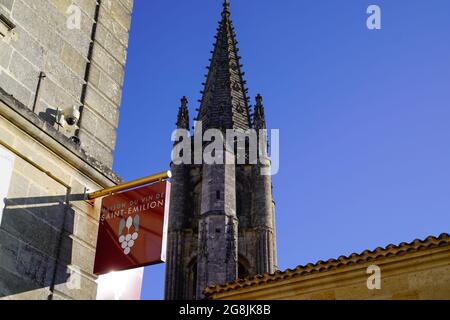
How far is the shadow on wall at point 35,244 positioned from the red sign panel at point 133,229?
29cm

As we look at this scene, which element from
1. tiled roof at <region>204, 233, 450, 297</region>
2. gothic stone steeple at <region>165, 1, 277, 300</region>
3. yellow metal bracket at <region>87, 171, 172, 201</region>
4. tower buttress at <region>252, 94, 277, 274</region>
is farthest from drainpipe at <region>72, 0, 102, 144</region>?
tower buttress at <region>252, 94, 277, 274</region>

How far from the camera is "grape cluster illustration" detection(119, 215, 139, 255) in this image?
4672 mm

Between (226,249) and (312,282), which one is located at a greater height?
(226,249)

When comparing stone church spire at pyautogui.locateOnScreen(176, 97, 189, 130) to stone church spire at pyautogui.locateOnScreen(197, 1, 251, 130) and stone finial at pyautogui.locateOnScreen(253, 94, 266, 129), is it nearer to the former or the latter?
stone church spire at pyautogui.locateOnScreen(197, 1, 251, 130)

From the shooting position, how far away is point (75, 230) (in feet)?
16.5

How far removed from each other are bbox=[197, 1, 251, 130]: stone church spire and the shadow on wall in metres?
35.6

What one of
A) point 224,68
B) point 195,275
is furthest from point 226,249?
point 224,68

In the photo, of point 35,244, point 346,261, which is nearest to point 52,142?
point 35,244

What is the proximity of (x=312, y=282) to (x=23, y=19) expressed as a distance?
20.3 ft

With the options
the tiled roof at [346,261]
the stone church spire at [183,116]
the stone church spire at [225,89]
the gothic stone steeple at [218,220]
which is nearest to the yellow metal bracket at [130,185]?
the tiled roof at [346,261]

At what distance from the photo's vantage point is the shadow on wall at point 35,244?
4.25 metres

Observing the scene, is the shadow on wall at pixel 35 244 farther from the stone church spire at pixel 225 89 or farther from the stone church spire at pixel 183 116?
the stone church spire at pixel 183 116

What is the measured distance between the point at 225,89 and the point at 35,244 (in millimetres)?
39514
